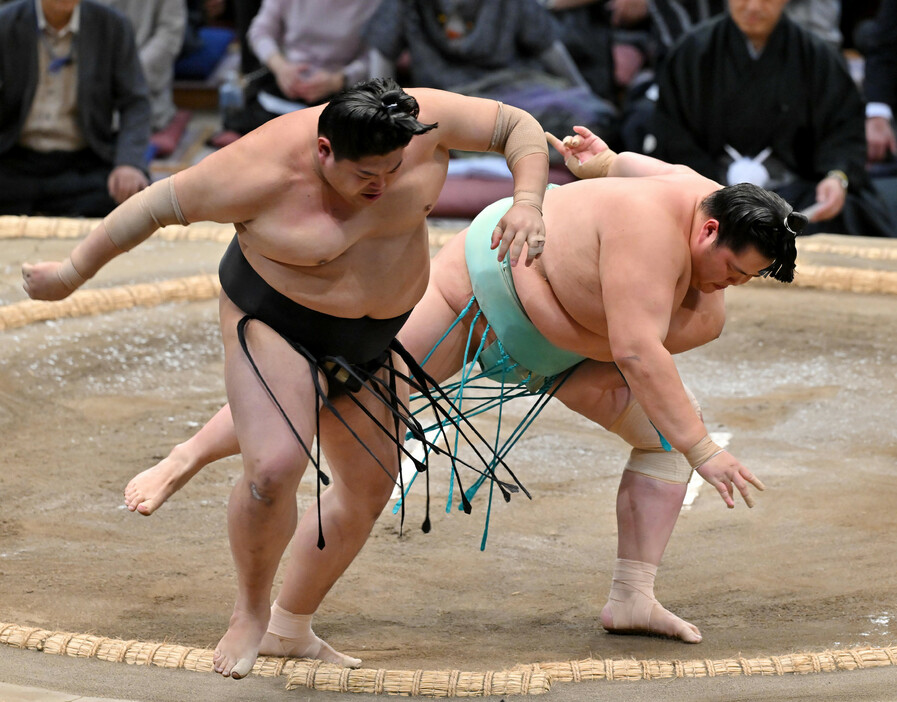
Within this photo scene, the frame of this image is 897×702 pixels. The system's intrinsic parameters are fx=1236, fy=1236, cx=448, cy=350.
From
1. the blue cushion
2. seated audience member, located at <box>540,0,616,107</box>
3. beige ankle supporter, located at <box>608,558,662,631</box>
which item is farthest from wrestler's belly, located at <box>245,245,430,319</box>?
the blue cushion

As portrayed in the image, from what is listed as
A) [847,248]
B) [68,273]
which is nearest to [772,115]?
[847,248]

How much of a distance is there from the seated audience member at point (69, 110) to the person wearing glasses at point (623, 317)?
2.70m

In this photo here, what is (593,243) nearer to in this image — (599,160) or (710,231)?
(710,231)

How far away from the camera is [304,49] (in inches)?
200

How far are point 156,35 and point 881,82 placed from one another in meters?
3.08

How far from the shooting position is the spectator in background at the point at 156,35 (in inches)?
209

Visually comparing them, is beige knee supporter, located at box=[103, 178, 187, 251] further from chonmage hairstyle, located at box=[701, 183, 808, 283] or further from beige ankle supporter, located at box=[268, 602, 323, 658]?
chonmage hairstyle, located at box=[701, 183, 808, 283]

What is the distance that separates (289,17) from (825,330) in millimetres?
2632

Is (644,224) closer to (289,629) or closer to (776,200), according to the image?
(776,200)

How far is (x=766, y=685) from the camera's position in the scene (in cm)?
173

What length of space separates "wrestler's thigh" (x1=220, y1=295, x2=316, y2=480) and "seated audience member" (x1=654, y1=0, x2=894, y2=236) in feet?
9.91

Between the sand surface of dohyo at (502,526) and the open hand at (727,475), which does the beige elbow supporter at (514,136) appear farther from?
the sand surface of dohyo at (502,526)

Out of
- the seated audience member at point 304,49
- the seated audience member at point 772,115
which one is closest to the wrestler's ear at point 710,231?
the seated audience member at point 772,115

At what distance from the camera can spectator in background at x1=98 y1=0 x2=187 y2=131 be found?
5.31 metres
